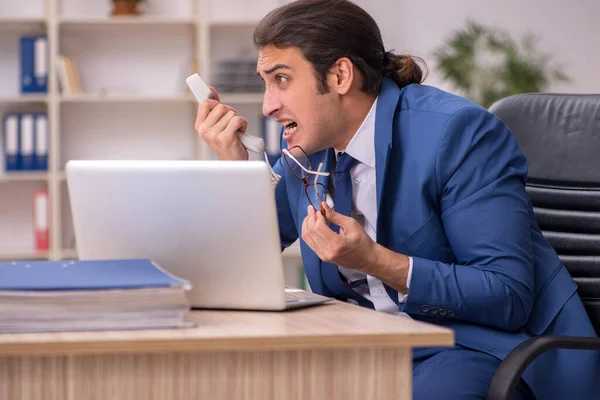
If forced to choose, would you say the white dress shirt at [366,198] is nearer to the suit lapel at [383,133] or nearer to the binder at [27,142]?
the suit lapel at [383,133]

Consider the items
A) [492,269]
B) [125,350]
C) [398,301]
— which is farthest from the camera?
[398,301]

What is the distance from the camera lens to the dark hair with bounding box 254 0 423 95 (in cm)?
184

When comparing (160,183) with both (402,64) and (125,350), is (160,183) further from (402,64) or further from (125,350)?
(402,64)

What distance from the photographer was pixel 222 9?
506 centimetres

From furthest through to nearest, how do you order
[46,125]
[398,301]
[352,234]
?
1. [46,125]
2. [398,301]
3. [352,234]

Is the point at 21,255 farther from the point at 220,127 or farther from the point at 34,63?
the point at 220,127

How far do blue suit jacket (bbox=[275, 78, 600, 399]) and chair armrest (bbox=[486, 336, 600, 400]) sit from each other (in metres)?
0.13

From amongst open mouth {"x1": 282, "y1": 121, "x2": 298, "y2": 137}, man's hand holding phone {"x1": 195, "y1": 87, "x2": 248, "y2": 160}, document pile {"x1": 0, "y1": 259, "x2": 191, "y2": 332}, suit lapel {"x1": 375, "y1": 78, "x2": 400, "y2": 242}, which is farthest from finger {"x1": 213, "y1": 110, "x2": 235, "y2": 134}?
document pile {"x1": 0, "y1": 259, "x2": 191, "y2": 332}

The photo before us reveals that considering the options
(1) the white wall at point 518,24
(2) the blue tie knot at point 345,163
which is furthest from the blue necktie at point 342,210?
(1) the white wall at point 518,24

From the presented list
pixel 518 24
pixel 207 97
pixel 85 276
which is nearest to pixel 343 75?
pixel 207 97

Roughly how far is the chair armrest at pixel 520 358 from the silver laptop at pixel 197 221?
1.03 feet

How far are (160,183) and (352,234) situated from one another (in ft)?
1.07

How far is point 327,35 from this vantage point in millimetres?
1849

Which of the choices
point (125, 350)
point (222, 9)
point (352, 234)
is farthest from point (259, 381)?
point (222, 9)
